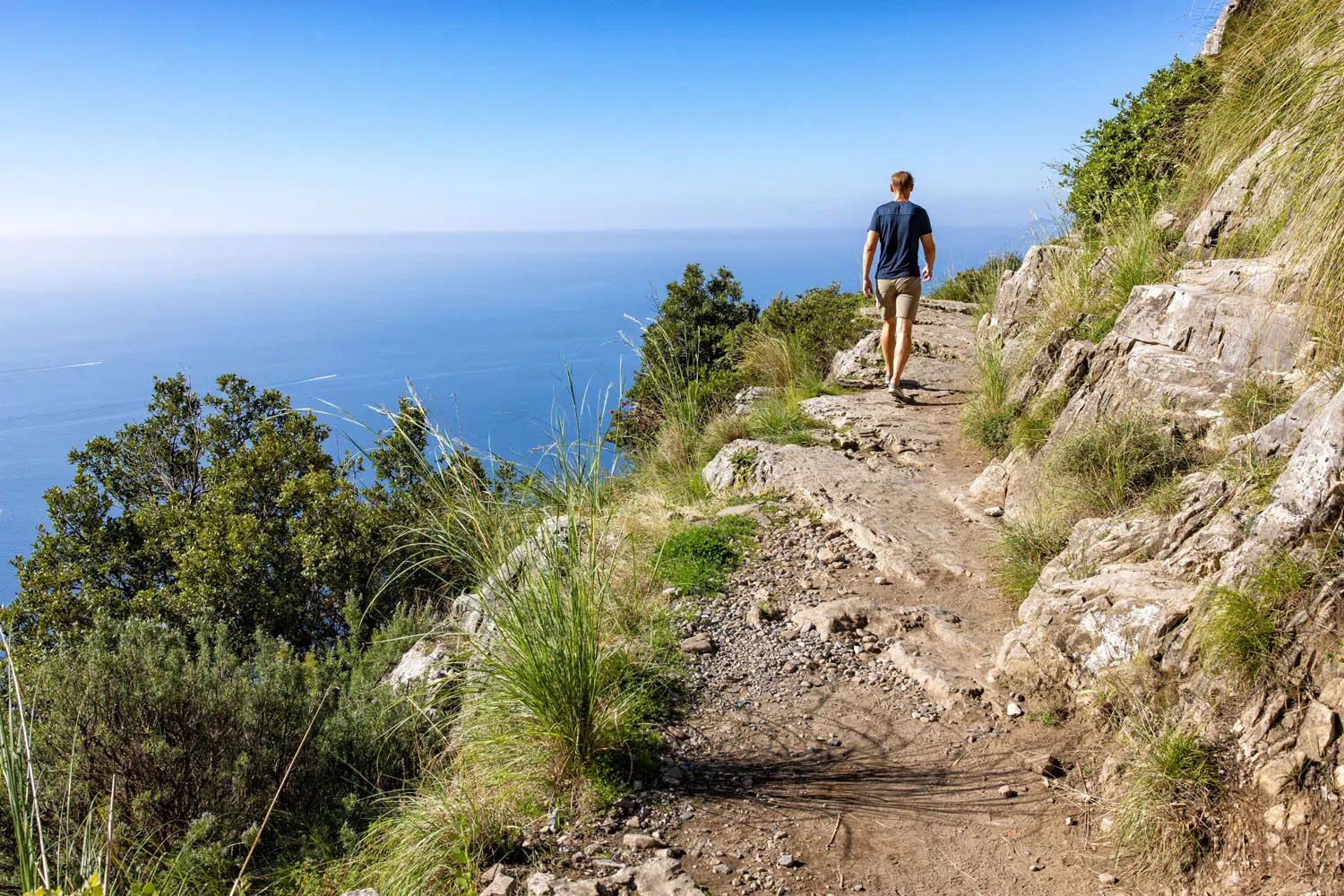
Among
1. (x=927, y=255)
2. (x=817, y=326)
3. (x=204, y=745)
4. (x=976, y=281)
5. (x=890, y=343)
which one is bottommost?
(x=204, y=745)

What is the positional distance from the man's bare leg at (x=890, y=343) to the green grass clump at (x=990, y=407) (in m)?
1.01

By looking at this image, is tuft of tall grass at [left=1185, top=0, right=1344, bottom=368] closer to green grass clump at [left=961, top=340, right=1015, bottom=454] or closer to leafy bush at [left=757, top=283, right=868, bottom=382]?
green grass clump at [left=961, top=340, right=1015, bottom=454]

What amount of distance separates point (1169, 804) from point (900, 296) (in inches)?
264

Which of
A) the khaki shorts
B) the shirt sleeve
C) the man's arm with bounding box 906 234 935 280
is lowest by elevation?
the khaki shorts

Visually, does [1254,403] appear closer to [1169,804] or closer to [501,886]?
[1169,804]

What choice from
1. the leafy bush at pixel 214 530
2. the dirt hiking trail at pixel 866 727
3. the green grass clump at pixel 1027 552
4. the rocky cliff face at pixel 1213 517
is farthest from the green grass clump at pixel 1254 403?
the leafy bush at pixel 214 530

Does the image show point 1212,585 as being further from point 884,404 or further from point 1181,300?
point 884,404

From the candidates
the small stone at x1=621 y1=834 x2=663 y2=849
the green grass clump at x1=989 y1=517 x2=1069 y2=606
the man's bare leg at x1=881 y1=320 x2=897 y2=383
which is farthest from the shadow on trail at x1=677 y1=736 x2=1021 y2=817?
the man's bare leg at x1=881 y1=320 x2=897 y2=383

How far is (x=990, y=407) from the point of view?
7582 mm

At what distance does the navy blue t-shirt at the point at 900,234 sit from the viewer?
823 cm

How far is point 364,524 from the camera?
1378cm

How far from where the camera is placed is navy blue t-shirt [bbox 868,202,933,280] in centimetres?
823

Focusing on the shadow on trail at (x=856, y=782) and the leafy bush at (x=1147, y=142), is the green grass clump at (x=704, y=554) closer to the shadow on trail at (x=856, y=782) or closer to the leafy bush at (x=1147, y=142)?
the shadow on trail at (x=856, y=782)

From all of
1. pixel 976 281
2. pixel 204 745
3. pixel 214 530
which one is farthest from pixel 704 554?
pixel 976 281
